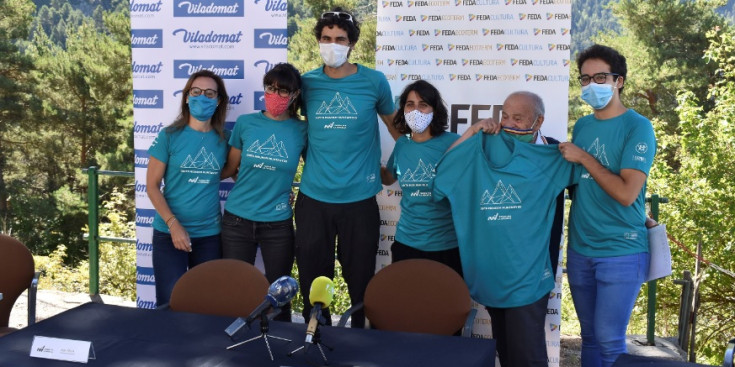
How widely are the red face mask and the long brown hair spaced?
37cm

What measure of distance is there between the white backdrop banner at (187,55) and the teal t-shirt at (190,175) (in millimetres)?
771

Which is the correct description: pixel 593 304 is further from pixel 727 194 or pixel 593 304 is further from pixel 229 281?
pixel 727 194

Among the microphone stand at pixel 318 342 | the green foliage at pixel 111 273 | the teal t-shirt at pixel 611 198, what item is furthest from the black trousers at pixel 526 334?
the green foliage at pixel 111 273

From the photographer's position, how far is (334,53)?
13.7ft

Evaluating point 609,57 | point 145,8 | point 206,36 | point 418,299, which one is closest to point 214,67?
point 206,36

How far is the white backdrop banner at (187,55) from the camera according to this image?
16.6ft

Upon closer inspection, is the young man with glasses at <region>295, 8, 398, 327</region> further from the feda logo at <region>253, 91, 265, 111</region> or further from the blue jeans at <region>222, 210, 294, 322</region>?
the feda logo at <region>253, 91, 265, 111</region>

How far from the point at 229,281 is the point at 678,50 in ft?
69.2

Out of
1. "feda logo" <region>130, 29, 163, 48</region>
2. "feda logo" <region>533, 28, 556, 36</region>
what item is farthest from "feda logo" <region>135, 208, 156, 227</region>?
"feda logo" <region>533, 28, 556, 36</region>

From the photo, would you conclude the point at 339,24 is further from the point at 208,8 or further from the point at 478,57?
the point at 208,8

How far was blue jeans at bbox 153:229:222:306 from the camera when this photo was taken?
432 centimetres

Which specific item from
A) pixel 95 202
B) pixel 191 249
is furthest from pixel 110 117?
pixel 191 249

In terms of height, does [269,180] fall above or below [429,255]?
above

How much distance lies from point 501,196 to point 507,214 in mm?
86
